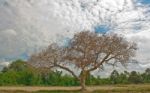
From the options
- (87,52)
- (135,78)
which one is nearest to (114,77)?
(135,78)

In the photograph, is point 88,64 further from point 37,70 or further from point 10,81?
point 10,81

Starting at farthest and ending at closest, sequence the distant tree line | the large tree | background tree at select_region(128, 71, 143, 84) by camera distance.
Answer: background tree at select_region(128, 71, 143, 84) < the distant tree line < the large tree

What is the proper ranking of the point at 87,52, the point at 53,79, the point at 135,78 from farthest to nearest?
the point at 135,78 → the point at 53,79 → the point at 87,52

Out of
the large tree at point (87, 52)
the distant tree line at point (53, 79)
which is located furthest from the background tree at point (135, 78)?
the large tree at point (87, 52)

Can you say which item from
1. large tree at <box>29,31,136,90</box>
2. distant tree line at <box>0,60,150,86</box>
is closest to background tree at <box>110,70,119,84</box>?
distant tree line at <box>0,60,150,86</box>

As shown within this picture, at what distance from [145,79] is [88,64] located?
91670mm

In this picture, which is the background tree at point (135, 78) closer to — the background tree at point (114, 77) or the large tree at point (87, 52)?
the background tree at point (114, 77)

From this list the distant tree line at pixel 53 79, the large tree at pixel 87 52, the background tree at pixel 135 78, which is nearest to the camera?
the large tree at pixel 87 52

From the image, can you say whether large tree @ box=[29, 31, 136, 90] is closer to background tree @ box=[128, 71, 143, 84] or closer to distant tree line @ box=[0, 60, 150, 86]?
distant tree line @ box=[0, 60, 150, 86]

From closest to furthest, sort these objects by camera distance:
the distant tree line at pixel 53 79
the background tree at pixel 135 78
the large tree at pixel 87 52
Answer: the large tree at pixel 87 52, the distant tree line at pixel 53 79, the background tree at pixel 135 78

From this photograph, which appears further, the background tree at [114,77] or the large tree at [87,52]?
the background tree at [114,77]

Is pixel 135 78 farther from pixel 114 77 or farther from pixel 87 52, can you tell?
pixel 87 52

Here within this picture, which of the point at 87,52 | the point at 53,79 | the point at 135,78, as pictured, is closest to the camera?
the point at 87,52

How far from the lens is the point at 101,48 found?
60.3m
